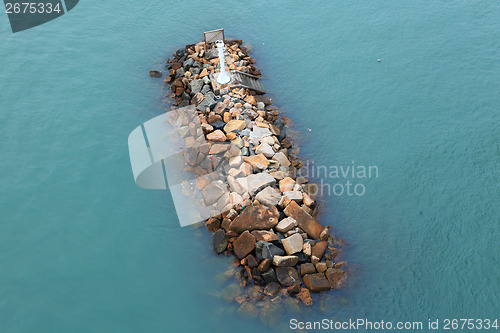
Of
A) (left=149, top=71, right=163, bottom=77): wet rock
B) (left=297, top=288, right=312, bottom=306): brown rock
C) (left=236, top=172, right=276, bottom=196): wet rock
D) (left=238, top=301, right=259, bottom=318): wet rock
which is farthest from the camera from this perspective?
(left=149, top=71, right=163, bottom=77): wet rock

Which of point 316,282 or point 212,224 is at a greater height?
point 212,224

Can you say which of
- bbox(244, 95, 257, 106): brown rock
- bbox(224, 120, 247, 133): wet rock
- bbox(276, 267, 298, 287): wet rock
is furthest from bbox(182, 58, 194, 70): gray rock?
bbox(276, 267, 298, 287): wet rock

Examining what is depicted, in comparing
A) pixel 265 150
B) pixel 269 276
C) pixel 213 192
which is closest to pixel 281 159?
pixel 265 150

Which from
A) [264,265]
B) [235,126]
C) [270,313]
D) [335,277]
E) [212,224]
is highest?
[235,126]

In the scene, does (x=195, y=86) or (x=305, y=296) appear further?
(x=195, y=86)

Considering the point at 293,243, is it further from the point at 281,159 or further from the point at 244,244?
the point at 281,159

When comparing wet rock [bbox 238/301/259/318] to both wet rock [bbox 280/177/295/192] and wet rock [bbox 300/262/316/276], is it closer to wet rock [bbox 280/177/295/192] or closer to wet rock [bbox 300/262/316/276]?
wet rock [bbox 300/262/316/276]

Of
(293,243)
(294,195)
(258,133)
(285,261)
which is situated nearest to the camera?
(285,261)
